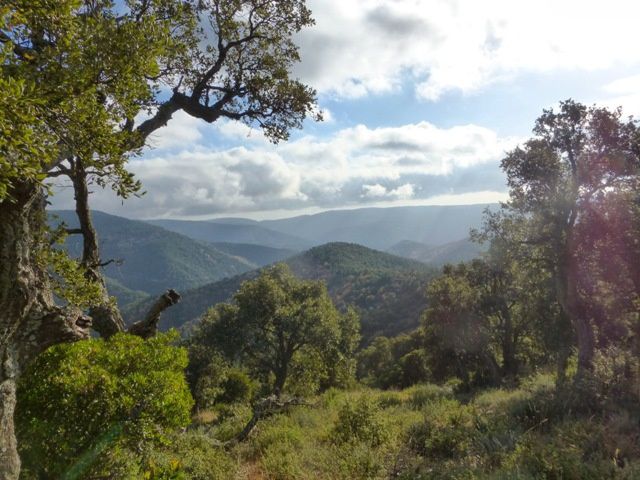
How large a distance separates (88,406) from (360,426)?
734cm

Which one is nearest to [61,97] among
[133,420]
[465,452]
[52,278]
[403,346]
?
[52,278]

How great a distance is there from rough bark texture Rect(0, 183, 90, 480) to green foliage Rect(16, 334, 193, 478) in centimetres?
137

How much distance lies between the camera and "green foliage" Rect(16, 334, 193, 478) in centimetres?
659

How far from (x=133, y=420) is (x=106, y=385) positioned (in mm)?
801

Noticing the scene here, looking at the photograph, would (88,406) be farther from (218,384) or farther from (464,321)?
(218,384)

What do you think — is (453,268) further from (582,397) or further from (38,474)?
(38,474)

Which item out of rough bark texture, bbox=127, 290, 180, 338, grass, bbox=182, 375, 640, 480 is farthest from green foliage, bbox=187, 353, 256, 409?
rough bark texture, bbox=127, 290, 180, 338

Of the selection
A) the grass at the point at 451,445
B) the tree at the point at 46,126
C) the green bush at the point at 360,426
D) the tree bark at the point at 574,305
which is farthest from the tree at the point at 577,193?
the tree at the point at 46,126

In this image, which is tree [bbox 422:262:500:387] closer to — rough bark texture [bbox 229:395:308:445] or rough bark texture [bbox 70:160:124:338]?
rough bark texture [bbox 229:395:308:445]

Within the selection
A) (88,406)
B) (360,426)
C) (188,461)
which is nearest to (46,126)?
(88,406)

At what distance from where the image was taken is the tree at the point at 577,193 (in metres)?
17.6

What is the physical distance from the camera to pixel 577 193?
1847 centimetres

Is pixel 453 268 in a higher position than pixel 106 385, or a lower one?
lower

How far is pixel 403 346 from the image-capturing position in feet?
200
